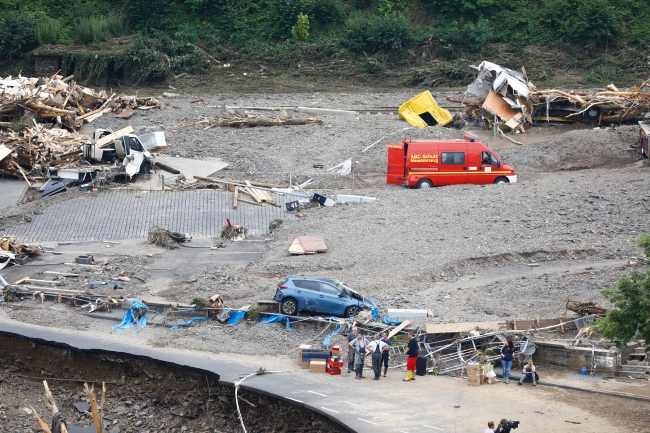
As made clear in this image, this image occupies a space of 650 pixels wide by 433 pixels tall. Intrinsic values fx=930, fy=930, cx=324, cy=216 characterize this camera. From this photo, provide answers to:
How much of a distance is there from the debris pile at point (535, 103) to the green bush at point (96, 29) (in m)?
25.6

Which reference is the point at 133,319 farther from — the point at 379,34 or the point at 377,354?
the point at 379,34

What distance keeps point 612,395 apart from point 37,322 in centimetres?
1322

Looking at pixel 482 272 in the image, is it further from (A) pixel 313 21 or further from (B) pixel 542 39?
(A) pixel 313 21

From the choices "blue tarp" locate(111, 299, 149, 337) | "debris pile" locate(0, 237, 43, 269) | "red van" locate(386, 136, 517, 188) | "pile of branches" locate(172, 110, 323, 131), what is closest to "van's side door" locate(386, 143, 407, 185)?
"red van" locate(386, 136, 517, 188)

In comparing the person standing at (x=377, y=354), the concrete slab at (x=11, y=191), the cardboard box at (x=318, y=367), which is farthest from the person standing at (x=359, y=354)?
the concrete slab at (x=11, y=191)

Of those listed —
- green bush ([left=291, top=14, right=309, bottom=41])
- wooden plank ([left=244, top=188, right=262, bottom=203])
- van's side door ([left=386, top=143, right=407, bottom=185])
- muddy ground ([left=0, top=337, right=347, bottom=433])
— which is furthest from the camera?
green bush ([left=291, top=14, right=309, bottom=41])

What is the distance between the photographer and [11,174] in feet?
114

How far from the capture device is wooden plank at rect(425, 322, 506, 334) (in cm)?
1970

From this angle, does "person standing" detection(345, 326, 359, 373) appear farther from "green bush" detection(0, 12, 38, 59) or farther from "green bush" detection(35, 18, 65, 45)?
"green bush" detection(0, 12, 38, 59)

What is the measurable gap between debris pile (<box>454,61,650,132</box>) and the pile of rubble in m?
16.0

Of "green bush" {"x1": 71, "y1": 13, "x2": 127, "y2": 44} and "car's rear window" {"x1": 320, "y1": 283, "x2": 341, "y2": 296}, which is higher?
"green bush" {"x1": 71, "y1": 13, "x2": 127, "y2": 44}

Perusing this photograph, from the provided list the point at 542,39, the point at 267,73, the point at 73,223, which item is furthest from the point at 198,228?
the point at 542,39

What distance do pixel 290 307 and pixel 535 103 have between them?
2178 cm

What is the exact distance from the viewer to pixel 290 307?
21812 mm
